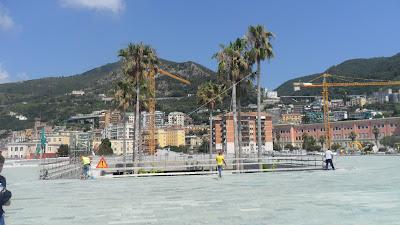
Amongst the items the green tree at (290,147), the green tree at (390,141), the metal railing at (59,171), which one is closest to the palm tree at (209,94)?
the metal railing at (59,171)

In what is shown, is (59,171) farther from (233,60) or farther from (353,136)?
(353,136)

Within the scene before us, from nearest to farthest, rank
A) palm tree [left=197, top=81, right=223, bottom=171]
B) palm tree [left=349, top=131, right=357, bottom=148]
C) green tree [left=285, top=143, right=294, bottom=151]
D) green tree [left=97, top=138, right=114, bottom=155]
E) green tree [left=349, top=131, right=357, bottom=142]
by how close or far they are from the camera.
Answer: palm tree [left=197, top=81, right=223, bottom=171] → green tree [left=97, top=138, right=114, bottom=155] → palm tree [left=349, top=131, right=357, bottom=148] → green tree [left=349, top=131, right=357, bottom=142] → green tree [left=285, top=143, right=294, bottom=151]

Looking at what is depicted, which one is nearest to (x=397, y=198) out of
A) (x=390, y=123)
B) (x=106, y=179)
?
(x=106, y=179)

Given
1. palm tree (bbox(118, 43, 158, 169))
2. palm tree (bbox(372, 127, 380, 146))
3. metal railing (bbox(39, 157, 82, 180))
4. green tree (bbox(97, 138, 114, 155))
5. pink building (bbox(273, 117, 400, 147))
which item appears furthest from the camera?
pink building (bbox(273, 117, 400, 147))

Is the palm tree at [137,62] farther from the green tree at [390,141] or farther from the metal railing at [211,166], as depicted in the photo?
the green tree at [390,141]

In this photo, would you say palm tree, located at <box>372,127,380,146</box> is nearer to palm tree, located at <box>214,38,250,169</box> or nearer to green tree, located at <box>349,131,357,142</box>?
green tree, located at <box>349,131,357,142</box>

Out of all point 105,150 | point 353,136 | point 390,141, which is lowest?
point 105,150

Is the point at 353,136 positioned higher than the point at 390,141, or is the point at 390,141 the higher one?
the point at 353,136

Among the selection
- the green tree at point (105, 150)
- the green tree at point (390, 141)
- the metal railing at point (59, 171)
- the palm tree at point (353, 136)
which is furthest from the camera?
the palm tree at point (353, 136)

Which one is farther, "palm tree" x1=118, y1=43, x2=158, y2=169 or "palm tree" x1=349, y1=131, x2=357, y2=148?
"palm tree" x1=349, y1=131, x2=357, y2=148

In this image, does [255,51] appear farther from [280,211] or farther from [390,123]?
[390,123]

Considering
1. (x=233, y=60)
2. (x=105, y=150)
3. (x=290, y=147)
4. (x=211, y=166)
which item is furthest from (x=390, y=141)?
(x=211, y=166)

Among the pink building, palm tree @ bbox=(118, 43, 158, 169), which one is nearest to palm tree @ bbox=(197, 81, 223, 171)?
palm tree @ bbox=(118, 43, 158, 169)

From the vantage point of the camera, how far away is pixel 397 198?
13.5m
